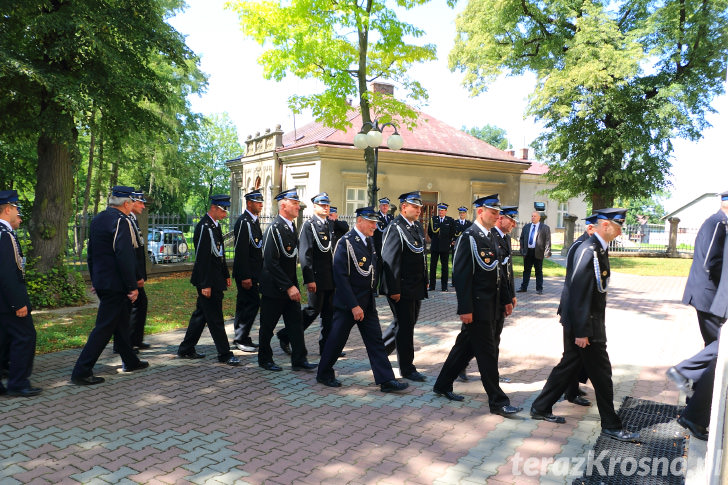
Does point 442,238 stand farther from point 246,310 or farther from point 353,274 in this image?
point 353,274

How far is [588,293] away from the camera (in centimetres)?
495

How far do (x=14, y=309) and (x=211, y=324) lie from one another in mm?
2163

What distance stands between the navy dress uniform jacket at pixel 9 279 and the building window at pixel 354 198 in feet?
77.6

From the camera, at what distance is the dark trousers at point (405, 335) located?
650 centimetres

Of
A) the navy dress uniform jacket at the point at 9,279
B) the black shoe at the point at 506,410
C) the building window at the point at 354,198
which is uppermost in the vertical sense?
the building window at the point at 354,198

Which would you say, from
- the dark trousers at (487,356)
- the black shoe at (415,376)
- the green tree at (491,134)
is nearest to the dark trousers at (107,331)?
the black shoe at (415,376)

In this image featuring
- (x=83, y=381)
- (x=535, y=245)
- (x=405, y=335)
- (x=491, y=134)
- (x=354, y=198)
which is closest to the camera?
(x=83, y=381)

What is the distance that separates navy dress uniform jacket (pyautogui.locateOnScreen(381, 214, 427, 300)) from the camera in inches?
254

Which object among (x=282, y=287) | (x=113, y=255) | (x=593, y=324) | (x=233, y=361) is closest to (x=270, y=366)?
(x=233, y=361)

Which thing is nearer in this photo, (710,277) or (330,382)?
(710,277)

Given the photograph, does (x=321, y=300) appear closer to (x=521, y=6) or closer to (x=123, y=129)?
(x=123, y=129)

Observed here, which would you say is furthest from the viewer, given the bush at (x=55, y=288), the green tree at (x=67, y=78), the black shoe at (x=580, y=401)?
the bush at (x=55, y=288)

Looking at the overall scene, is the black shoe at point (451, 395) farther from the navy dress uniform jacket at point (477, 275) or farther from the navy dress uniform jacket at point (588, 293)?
the navy dress uniform jacket at point (588, 293)

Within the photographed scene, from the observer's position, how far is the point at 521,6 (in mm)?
26312
